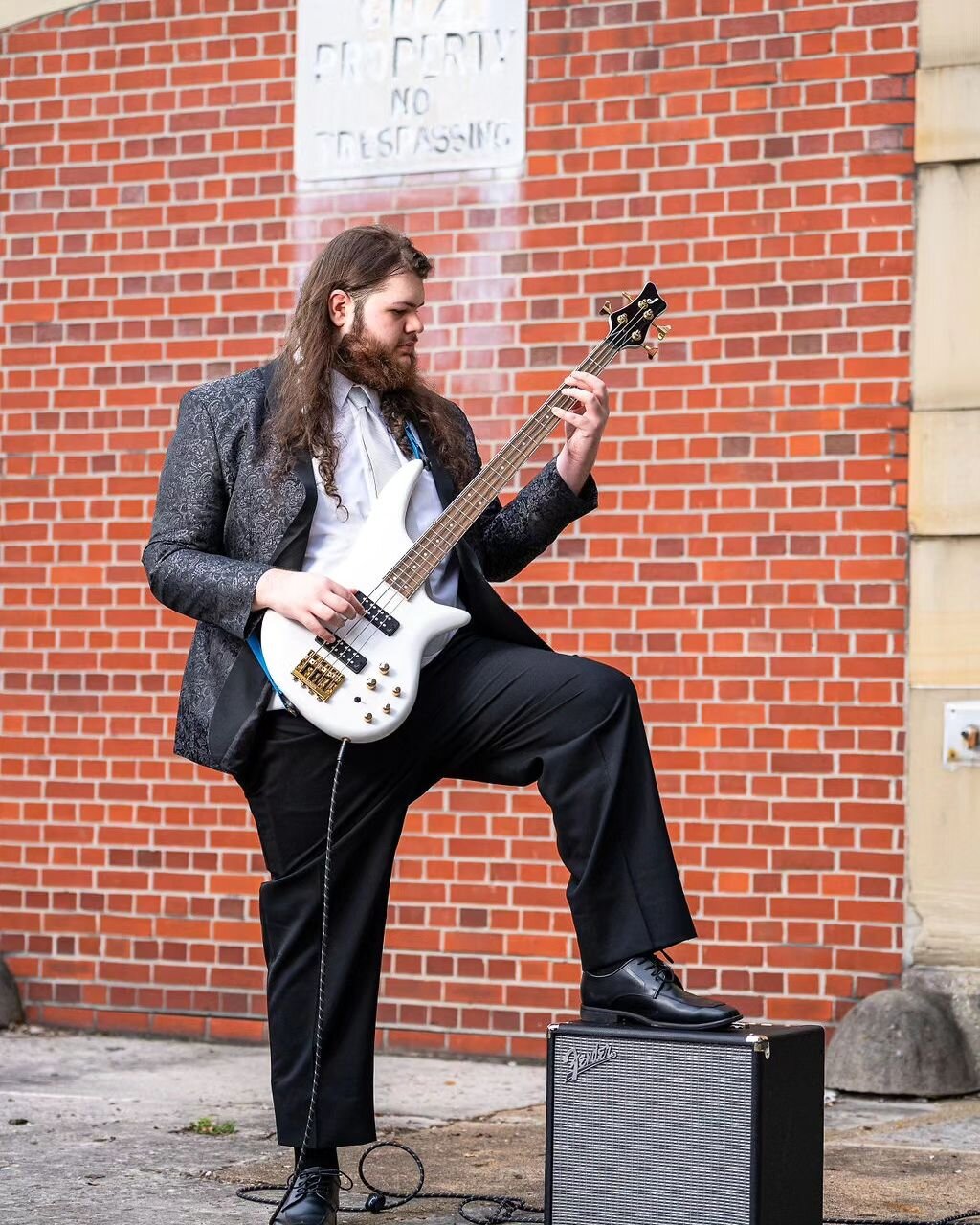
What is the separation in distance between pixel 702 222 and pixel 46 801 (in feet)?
9.95

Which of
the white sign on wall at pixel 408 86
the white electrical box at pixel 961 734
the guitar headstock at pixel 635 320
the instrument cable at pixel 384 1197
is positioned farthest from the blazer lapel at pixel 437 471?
the white sign on wall at pixel 408 86

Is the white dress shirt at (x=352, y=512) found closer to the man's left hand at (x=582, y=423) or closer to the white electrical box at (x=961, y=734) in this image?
the man's left hand at (x=582, y=423)

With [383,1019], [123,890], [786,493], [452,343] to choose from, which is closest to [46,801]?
[123,890]

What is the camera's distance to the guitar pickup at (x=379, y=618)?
371 cm

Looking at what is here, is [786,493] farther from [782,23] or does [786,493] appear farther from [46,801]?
[46,801]

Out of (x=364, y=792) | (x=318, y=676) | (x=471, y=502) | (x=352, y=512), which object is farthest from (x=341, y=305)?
(x=364, y=792)

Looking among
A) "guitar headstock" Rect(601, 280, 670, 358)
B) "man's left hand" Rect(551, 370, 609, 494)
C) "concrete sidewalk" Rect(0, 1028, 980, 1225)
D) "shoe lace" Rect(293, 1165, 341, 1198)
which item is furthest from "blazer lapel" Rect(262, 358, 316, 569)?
"concrete sidewalk" Rect(0, 1028, 980, 1225)

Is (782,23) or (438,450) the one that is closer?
(438,450)

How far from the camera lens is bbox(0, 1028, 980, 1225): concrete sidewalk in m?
4.13

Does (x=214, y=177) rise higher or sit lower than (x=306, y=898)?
higher

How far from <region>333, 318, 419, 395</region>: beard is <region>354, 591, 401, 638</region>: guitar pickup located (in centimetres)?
56

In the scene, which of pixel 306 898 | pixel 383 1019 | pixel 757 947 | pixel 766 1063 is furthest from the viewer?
pixel 383 1019

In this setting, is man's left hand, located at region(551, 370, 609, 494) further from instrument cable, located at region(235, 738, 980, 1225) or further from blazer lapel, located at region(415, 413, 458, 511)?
instrument cable, located at region(235, 738, 980, 1225)

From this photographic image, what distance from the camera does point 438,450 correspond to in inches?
162
